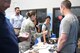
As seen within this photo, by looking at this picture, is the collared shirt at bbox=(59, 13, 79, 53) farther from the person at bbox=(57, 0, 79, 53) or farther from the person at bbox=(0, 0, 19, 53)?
the person at bbox=(0, 0, 19, 53)

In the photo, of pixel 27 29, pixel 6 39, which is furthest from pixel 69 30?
pixel 6 39

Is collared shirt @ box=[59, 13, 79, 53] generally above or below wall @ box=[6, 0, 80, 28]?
below

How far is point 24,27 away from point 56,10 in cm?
440

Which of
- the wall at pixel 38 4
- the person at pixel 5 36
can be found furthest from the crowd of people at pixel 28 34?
the wall at pixel 38 4

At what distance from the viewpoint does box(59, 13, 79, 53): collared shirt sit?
9.58 feet

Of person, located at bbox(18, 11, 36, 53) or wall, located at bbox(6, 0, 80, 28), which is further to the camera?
wall, located at bbox(6, 0, 80, 28)

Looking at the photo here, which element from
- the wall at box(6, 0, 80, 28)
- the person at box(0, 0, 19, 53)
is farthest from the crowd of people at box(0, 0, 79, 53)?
the wall at box(6, 0, 80, 28)

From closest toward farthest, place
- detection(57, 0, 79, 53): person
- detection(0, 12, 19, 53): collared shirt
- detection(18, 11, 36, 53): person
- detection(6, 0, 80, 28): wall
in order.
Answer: detection(0, 12, 19, 53): collared shirt, detection(57, 0, 79, 53): person, detection(18, 11, 36, 53): person, detection(6, 0, 80, 28): wall

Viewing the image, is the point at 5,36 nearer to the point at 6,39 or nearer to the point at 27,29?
the point at 6,39

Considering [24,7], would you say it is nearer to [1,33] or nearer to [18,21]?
[18,21]

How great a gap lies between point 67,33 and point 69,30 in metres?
0.05

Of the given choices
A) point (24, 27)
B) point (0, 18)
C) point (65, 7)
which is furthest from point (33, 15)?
point (0, 18)

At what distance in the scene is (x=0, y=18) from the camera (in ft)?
5.16

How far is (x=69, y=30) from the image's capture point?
293 centimetres
